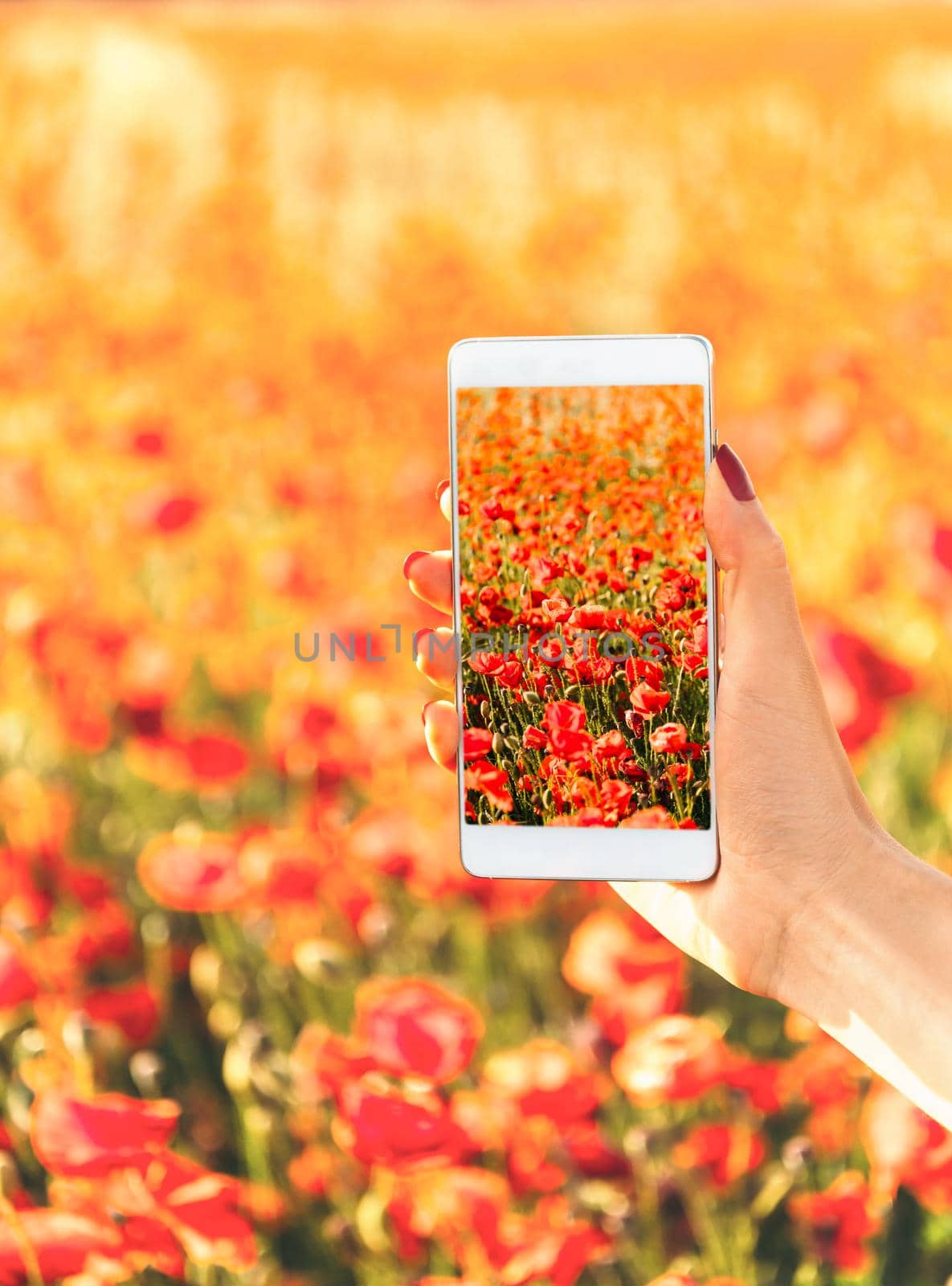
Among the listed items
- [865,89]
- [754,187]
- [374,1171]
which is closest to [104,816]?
[374,1171]

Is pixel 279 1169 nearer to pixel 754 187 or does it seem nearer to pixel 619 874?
pixel 619 874

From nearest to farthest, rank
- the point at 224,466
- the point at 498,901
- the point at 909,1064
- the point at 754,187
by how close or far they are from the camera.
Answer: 1. the point at 909,1064
2. the point at 498,901
3. the point at 224,466
4. the point at 754,187

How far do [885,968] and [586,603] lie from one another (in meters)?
0.16

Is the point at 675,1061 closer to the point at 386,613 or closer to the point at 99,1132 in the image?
the point at 99,1132

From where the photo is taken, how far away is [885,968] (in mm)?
449

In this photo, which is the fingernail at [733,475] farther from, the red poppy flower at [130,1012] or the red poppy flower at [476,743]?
the red poppy flower at [130,1012]

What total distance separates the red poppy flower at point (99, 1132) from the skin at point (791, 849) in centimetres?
17

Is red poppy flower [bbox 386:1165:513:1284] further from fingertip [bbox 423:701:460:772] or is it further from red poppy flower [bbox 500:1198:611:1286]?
fingertip [bbox 423:701:460:772]

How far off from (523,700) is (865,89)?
76 centimetres

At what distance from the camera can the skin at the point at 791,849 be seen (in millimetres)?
448

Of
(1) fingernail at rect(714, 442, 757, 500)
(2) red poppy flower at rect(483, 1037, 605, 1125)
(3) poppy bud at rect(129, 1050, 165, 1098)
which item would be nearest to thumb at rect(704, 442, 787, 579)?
(1) fingernail at rect(714, 442, 757, 500)

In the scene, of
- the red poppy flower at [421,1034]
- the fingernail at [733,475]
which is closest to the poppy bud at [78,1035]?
the red poppy flower at [421,1034]

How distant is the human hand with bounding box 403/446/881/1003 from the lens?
1.52ft

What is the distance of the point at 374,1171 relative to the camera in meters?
0.55
